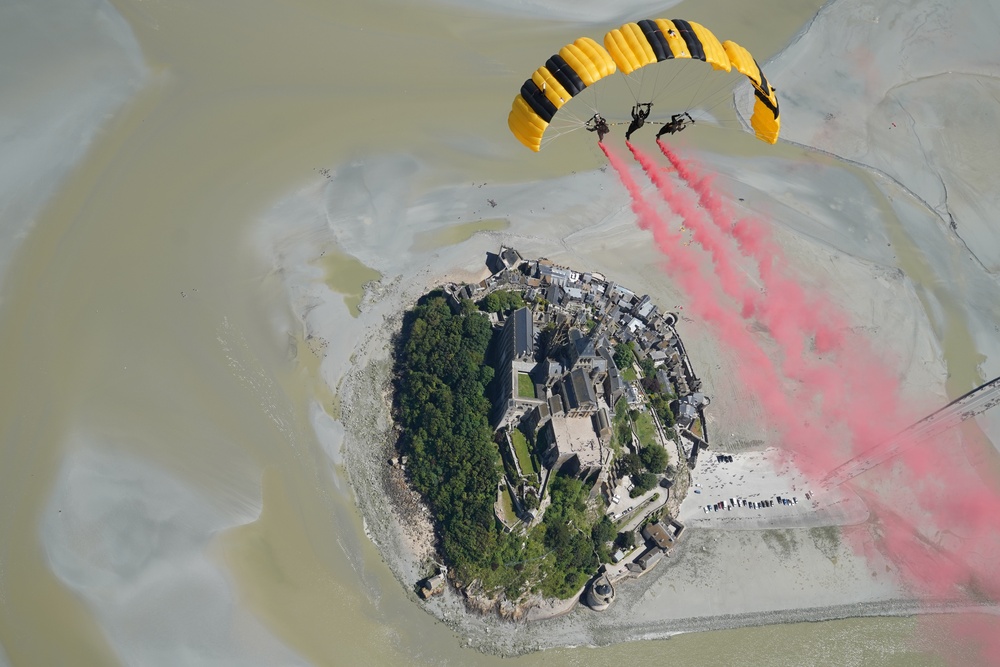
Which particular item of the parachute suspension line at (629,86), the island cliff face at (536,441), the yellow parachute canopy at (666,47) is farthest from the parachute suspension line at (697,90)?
the yellow parachute canopy at (666,47)

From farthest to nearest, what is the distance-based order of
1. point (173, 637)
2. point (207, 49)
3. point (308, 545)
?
point (207, 49)
point (308, 545)
point (173, 637)

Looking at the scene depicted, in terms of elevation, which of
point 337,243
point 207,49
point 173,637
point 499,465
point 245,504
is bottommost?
point 173,637

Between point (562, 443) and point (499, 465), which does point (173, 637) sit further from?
point (562, 443)

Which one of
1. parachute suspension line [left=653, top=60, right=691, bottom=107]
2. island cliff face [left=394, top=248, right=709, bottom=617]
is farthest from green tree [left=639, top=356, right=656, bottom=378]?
parachute suspension line [left=653, top=60, right=691, bottom=107]

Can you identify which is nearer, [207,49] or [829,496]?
[829,496]

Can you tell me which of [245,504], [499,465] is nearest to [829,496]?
[499,465]

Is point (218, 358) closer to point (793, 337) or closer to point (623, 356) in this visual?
point (623, 356)

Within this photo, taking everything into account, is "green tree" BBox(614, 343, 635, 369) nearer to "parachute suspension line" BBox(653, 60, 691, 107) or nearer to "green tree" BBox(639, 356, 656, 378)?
"green tree" BBox(639, 356, 656, 378)
